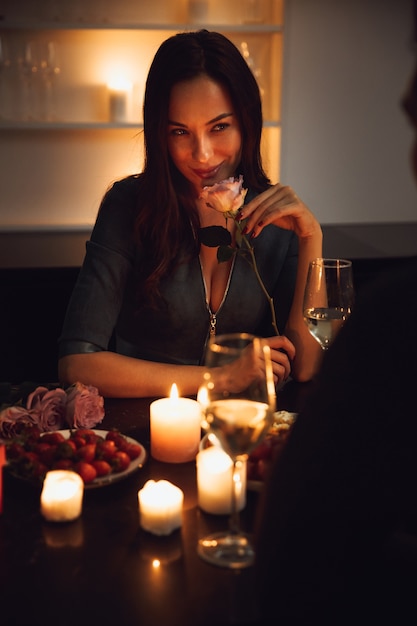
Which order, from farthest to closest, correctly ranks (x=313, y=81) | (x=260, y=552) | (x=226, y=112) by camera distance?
(x=313, y=81)
(x=226, y=112)
(x=260, y=552)

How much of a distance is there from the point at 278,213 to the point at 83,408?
0.68 meters

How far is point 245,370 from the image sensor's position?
2.69 ft

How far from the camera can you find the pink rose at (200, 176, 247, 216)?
150 centimetres

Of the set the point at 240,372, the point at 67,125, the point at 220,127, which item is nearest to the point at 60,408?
the point at 240,372

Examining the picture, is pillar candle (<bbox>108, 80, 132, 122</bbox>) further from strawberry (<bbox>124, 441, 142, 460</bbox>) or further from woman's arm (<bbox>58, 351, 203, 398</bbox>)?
strawberry (<bbox>124, 441, 142, 460</bbox>)

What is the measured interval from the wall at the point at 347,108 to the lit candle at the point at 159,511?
2.87m

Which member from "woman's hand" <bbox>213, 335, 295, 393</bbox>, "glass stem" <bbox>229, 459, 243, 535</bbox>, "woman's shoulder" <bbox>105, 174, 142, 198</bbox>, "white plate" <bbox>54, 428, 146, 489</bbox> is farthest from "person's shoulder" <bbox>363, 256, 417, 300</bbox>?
"woman's shoulder" <bbox>105, 174, 142, 198</bbox>

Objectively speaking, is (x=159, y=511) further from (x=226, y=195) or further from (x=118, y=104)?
(x=118, y=104)

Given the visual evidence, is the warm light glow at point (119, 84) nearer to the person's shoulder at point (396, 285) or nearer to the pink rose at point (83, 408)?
the pink rose at point (83, 408)

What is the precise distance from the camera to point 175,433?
3.91 feet

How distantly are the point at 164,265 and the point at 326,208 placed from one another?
7.19 ft

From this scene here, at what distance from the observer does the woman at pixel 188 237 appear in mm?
1803

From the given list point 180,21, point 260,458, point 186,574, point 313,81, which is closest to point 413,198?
point 313,81

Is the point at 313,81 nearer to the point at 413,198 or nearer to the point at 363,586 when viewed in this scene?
the point at 413,198
